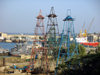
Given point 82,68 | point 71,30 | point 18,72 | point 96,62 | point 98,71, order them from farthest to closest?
point 18,72 < point 71,30 < point 82,68 < point 96,62 < point 98,71

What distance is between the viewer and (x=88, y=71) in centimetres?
686

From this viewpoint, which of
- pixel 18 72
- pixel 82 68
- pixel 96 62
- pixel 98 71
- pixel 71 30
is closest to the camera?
pixel 98 71

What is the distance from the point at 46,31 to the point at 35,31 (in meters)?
0.83

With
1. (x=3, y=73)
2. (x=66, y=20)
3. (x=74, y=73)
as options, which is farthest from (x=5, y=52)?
(x=74, y=73)

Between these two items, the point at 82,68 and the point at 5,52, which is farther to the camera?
the point at 5,52

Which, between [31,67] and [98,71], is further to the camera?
[31,67]

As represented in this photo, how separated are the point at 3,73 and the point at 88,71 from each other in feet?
25.7

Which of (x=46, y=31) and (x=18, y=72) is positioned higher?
(x=46, y=31)

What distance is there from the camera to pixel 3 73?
12875 mm

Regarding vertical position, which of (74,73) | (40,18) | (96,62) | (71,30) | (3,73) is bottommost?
(3,73)

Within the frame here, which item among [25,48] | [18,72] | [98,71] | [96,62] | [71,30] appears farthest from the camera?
[25,48]

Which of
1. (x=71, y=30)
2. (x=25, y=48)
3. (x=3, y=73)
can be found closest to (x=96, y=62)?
(x=71, y=30)

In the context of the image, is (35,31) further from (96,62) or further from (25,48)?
(25,48)

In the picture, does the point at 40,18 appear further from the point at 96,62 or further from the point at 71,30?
the point at 96,62
